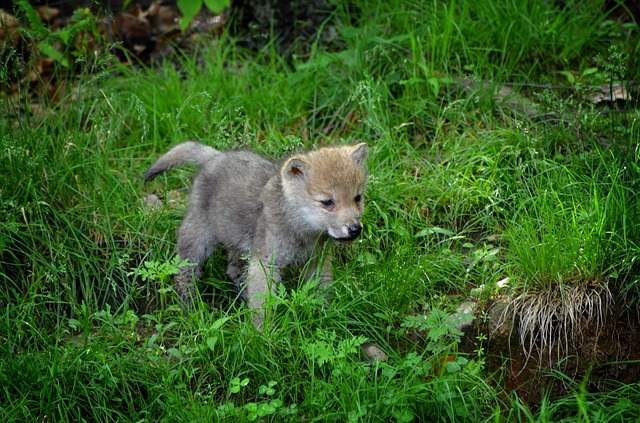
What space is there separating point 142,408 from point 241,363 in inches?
22.8

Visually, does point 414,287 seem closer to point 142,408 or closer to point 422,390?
point 422,390

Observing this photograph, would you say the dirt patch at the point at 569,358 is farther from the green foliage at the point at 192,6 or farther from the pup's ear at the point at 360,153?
the green foliage at the point at 192,6

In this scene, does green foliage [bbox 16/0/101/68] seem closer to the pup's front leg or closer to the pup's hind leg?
the pup's hind leg

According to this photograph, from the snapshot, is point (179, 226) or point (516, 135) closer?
point (179, 226)

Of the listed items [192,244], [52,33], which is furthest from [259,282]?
[52,33]

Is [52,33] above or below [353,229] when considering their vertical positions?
above

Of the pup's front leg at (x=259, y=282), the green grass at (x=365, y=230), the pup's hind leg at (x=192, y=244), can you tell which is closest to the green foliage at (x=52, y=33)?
the green grass at (x=365, y=230)

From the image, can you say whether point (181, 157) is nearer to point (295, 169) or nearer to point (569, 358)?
point (295, 169)

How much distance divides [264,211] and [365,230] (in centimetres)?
74

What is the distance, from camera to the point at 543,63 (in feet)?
23.2

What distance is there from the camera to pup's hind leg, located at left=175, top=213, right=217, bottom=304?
5.57 m

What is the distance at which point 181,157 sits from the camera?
18.8ft

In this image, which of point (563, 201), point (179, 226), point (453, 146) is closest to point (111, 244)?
point (179, 226)

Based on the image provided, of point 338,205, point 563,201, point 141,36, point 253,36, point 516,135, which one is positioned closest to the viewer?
point 338,205
